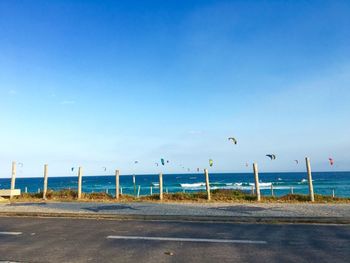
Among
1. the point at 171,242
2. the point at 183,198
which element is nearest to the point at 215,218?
the point at 171,242

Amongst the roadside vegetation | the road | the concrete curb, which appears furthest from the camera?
the roadside vegetation

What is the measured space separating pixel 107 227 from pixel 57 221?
2.40 m

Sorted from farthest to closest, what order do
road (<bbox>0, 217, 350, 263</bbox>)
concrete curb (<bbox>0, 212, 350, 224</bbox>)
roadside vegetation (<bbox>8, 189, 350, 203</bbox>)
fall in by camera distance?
roadside vegetation (<bbox>8, 189, 350, 203</bbox>)
concrete curb (<bbox>0, 212, 350, 224</bbox>)
road (<bbox>0, 217, 350, 263</bbox>)

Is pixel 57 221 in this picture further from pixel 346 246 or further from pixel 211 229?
pixel 346 246

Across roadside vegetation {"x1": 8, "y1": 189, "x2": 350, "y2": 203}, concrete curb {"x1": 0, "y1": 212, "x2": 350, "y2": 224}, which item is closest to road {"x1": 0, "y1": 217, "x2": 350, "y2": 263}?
concrete curb {"x1": 0, "y1": 212, "x2": 350, "y2": 224}

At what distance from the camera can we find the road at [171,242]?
6074mm

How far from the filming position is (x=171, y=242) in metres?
7.37

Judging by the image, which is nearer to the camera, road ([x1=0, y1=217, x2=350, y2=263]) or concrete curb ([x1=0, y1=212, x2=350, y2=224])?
road ([x1=0, y1=217, x2=350, y2=263])

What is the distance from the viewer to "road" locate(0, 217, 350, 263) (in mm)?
6074

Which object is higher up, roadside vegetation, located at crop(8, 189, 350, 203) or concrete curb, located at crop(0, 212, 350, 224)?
roadside vegetation, located at crop(8, 189, 350, 203)

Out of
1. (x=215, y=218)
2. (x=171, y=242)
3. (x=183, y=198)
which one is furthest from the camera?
(x=183, y=198)

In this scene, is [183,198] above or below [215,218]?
above

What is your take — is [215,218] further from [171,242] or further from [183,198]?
[183,198]

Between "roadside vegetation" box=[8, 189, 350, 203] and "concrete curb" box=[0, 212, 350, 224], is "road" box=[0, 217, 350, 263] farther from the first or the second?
"roadside vegetation" box=[8, 189, 350, 203]
